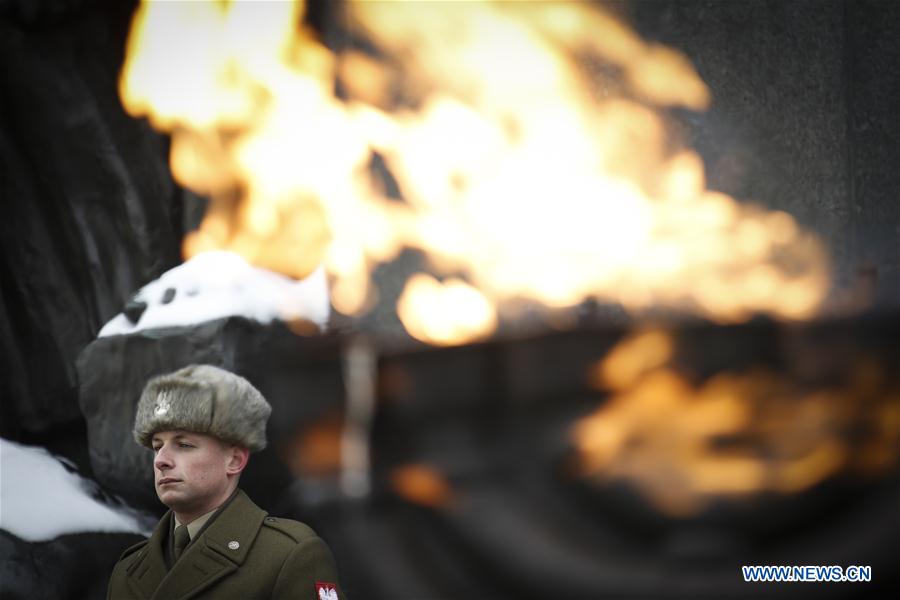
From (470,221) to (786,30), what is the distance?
2.89 ft

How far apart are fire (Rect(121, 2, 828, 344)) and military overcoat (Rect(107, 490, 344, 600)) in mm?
806

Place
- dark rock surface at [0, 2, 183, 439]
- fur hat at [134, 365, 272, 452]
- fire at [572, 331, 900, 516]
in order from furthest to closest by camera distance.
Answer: dark rock surface at [0, 2, 183, 439], fire at [572, 331, 900, 516], fur hat at [134, 365, 272, 452]

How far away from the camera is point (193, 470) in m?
2.01

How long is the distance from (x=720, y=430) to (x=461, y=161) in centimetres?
91

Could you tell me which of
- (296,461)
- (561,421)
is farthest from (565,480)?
(296,461)

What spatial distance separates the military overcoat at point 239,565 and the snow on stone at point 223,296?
0.79m

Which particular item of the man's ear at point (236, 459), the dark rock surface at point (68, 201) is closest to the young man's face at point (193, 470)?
the man's ear at point (236, 459)

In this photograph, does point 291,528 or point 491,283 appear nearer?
point 291,528

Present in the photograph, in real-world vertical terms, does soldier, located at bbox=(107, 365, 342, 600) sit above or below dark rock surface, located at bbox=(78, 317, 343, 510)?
below

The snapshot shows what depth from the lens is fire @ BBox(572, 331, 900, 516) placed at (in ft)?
7.98

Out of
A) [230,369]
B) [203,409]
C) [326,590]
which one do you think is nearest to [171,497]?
[203,409]

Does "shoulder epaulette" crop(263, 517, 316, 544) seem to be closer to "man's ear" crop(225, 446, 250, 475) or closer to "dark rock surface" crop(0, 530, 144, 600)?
"man's ear" crop(225, 446, 250, 475)

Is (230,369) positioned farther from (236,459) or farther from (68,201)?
(68,201)

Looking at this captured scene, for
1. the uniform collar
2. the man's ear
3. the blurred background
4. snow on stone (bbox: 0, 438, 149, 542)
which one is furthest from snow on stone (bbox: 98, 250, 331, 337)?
the uniform collar
